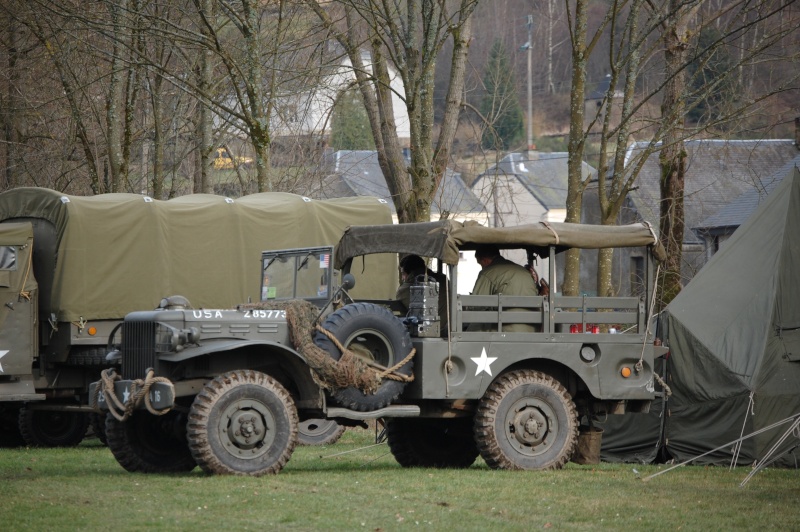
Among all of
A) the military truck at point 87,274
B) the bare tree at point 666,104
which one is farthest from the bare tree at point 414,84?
the military truck at point 87,274

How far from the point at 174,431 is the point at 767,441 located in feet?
20.3

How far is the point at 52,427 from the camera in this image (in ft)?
54.5

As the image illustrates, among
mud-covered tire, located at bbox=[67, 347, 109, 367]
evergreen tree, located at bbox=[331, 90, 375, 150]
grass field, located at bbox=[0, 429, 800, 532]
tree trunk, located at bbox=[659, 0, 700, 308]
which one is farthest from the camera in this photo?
evergreen tree, located at bbox=[331, 90, 375, 150]

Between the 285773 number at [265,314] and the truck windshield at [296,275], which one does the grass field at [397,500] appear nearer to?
the 285773 number at [265,314]

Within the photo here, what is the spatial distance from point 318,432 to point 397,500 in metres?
6.95

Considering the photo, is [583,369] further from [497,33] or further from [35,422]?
[497,33]

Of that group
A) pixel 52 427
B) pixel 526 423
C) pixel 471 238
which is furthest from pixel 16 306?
pixel 526 423

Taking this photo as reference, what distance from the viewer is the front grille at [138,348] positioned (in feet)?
37.6

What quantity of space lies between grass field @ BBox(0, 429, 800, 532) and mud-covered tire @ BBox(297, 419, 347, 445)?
358 centimetres

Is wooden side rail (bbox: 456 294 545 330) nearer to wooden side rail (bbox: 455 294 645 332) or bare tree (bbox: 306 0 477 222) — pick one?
wooden side rail (bbox: 455 294 645 332)

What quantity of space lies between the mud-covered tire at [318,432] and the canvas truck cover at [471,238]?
13.5 ft

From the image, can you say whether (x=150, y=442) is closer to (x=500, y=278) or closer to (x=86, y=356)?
(x=86, y=356)

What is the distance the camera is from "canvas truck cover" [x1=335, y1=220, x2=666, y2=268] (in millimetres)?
11961

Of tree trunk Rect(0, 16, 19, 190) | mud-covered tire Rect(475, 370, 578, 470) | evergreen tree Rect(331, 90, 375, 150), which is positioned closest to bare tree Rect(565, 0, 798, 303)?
mud-covered tire Rect(475, 370, 578, 470)
